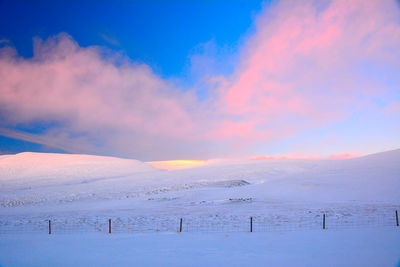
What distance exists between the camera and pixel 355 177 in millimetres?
34062

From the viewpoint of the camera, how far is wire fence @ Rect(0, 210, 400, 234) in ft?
42.6

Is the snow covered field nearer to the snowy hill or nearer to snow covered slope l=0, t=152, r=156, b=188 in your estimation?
the snowy hill

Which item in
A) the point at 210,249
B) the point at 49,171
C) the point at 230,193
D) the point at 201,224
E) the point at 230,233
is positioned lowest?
the point at 230,193

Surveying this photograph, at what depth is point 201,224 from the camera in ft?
48.2

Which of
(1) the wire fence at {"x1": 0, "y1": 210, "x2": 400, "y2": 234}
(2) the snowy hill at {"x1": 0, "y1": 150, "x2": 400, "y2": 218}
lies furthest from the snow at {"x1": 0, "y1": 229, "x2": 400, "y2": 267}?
(2) the snowy hill at {"x1": 0, "y1": 150, "x2": 400, "y2": 218}

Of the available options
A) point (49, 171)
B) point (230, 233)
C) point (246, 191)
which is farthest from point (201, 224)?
point (49, 171)

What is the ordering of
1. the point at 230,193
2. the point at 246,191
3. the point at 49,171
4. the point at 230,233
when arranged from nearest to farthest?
the point at 230,233 < the point at 230,193 < the point at 246,191 < the point at 49,171

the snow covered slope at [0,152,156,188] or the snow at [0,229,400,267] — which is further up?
the snow at [0,229,400,267]

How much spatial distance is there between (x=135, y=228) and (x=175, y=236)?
3.73 m

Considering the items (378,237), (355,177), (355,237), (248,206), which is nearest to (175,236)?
(355,237)

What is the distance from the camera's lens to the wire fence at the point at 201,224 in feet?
42.6

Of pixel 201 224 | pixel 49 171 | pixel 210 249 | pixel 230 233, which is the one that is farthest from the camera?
pixel 49 171

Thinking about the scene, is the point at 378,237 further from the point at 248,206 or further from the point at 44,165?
the point at 44,165

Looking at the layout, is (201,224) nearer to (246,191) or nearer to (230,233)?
(230,233)
